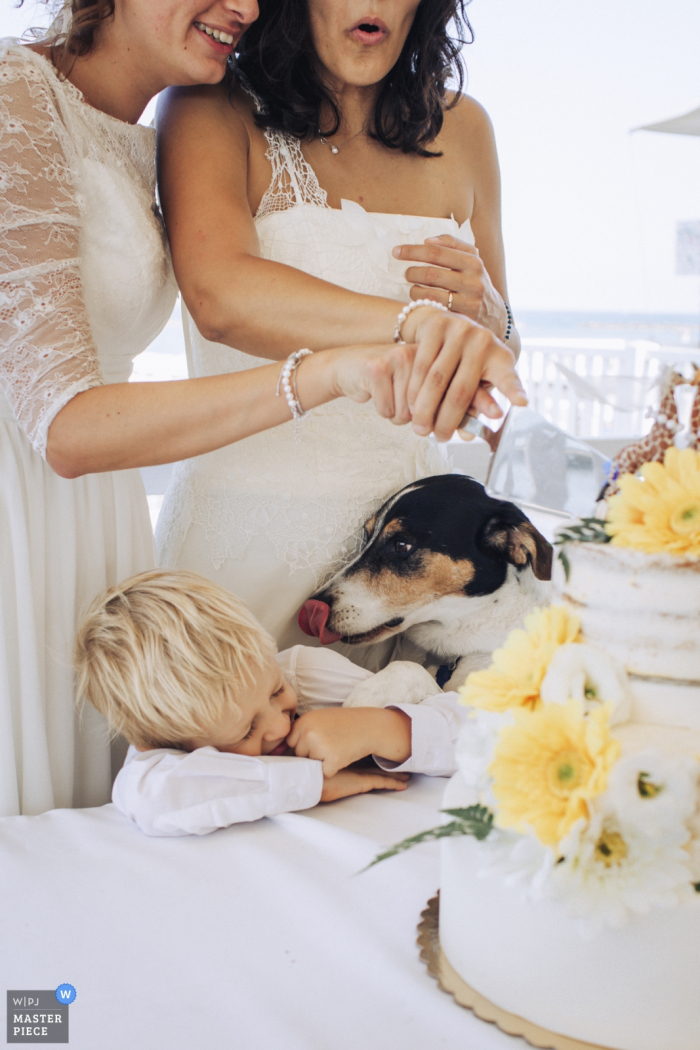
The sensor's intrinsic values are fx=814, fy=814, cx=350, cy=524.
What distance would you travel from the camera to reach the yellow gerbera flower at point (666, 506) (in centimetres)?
62

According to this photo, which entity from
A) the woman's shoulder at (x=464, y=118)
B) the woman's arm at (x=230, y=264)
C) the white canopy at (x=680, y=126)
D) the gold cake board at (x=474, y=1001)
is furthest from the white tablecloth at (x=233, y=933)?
the white canopy at (x=680, y=126)

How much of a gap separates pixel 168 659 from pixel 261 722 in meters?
0.17

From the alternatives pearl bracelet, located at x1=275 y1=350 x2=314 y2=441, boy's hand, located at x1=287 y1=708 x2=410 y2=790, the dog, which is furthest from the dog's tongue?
pearl bracelet, located at x1=275 y1=350 x2=314 y2=441

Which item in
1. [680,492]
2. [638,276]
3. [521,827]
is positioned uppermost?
[638,276]

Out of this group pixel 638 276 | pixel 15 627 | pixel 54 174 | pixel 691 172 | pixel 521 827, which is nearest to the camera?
pixel 521 827

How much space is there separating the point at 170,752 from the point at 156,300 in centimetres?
75

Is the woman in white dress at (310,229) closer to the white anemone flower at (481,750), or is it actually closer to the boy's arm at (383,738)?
the boy's arm at (383,738)

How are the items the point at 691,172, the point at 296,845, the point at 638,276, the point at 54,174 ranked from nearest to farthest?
the point at 296,845
the point at 54,174
the point at 691,172
the point at 638,276

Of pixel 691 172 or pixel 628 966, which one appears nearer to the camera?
pixel 628 966

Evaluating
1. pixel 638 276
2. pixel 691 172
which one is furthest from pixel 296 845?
pixel 638 276

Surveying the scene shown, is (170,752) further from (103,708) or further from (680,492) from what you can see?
(680,492)

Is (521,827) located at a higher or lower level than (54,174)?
lower

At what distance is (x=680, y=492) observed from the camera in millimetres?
626

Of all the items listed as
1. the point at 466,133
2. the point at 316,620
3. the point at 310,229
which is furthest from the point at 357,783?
the point at 466,133
